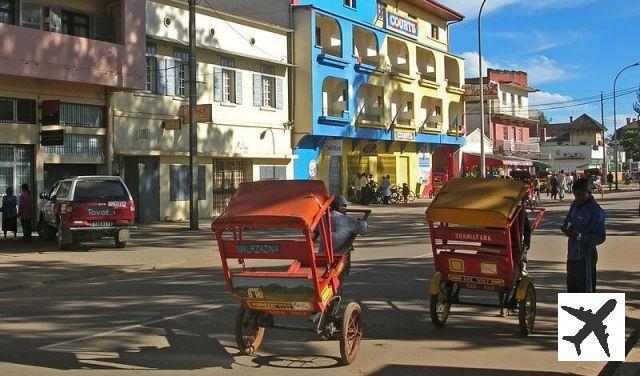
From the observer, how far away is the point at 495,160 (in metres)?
55.8

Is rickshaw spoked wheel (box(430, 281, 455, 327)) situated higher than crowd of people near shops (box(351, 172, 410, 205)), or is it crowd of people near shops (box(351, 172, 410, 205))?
crowd of people near shops (box(351, 172, 410, 205))

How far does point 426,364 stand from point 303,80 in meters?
27.1

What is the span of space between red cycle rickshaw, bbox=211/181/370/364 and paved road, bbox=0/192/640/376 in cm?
36

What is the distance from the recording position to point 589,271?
765 centimetres

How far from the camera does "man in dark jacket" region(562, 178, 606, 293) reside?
7.52 meters

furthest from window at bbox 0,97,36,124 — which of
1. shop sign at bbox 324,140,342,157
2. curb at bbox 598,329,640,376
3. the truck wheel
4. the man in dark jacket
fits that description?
curb at bbox 598,329,640,376

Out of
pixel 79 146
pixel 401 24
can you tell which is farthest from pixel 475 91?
pixel 79 146

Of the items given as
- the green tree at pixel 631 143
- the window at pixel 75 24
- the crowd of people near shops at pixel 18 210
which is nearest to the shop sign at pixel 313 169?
the window at pixel 75 24

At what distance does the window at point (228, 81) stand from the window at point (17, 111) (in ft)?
28.7

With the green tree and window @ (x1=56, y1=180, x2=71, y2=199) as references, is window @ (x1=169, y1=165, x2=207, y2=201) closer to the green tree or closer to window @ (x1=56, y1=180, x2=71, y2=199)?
window @ (x1=56, y1=180, x2=71, y2=199)

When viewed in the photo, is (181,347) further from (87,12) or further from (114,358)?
(87,12)

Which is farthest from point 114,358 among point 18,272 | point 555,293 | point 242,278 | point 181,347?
point 18,272

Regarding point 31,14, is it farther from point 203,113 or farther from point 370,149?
point 370,149

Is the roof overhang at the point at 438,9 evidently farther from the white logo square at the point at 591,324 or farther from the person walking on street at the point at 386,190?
the white logo square at the point at 591,324
